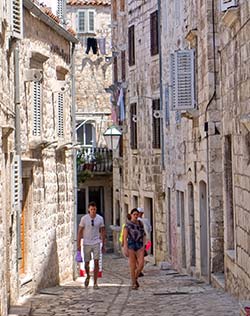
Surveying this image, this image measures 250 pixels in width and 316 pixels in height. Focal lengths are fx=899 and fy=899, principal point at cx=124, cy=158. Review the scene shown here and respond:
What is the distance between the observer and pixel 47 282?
54.3 ft

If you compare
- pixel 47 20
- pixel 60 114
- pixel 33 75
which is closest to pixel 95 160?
pixel 60 114

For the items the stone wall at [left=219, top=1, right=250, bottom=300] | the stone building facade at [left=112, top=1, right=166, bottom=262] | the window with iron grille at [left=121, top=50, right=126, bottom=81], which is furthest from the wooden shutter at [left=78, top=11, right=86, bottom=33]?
the stone wall at [left=219, top=1, right=250, bottom=300]

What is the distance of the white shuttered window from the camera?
1733 centimetres

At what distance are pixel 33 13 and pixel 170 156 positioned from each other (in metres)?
7.75

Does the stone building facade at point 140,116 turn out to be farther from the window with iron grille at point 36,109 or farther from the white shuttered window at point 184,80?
the window with iron grille at point 36,109

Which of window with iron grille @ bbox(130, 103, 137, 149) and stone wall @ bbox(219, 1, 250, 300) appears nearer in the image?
stone wall @ bbox(219, 1, 250, 300)

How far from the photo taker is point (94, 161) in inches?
1416

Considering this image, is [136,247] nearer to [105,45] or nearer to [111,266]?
[111,266]

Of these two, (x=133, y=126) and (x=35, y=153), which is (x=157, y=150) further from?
(x=35, y=153)

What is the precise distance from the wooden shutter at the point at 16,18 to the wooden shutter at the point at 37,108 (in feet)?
9.39

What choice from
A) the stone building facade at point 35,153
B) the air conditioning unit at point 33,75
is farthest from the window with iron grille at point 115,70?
the air conditioning unit at point 33,75

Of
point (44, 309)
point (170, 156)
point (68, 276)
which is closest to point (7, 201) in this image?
point (44, 309)

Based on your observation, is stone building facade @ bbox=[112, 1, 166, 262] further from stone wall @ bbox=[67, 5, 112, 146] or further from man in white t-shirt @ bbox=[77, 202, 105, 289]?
man in white t-shirt @ bbox=[77, 202, 105, 289]

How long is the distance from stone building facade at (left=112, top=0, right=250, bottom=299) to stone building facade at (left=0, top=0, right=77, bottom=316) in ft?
7.75
